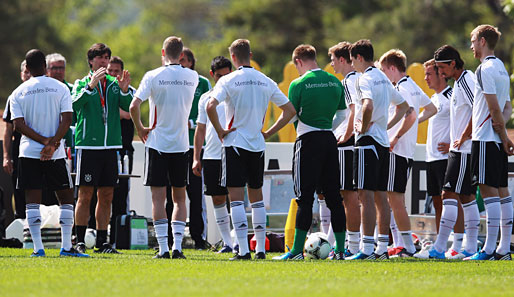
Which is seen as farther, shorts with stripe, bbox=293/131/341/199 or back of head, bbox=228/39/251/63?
shorts with stripe, bbox=293/131/341/199

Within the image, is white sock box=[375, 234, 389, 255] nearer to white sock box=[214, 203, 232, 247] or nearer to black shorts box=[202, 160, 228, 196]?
black shorts box=[202, 160, 228, 196]

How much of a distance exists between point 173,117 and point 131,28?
89.4 m

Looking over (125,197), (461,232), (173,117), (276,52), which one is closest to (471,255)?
(461,232)

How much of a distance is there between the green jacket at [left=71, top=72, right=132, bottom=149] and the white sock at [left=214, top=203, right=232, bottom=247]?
146 centimetres

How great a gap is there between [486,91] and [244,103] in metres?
2.63

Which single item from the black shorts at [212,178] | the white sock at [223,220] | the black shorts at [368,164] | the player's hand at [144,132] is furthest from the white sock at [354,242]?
the player's hand at [144,132]

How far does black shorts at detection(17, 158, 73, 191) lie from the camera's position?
11539mm

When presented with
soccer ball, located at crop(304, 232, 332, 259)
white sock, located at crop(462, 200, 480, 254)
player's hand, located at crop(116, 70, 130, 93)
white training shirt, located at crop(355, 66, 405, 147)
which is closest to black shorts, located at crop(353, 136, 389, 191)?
white training shirt, located at crop(355, 66, 405, 147)

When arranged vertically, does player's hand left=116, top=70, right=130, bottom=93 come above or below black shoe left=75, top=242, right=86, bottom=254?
above

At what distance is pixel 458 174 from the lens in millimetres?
11664

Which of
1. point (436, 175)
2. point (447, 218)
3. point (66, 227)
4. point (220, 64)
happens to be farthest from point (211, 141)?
point (447, 218)

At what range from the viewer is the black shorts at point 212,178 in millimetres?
12258

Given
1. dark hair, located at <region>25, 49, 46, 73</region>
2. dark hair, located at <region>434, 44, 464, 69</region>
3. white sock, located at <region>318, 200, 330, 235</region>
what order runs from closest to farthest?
dark hair, located at <region>25, 49, 46, 73</region>, dark hair, located at <region>434, 44, 464, 69</region>, white sock, located at <region>318, 200, 330, 235</region>

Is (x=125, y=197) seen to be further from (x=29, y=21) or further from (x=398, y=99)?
(x=29, y=21)
